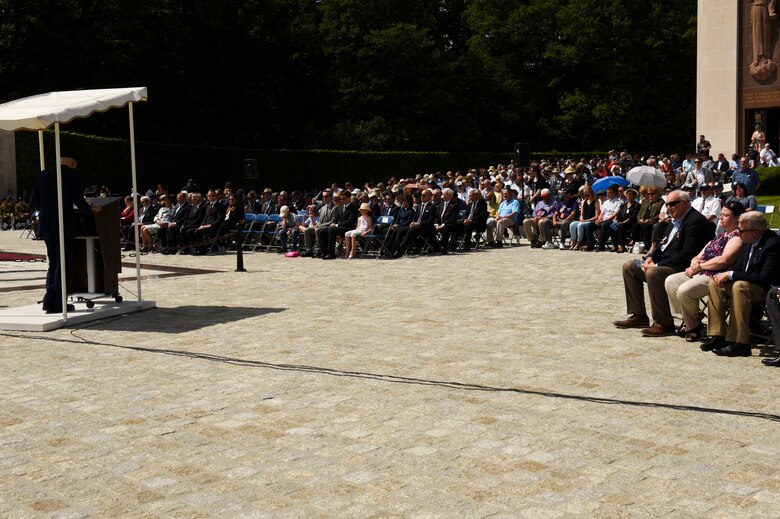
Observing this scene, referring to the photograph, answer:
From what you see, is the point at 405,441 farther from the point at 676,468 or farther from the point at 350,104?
the point at 350,104

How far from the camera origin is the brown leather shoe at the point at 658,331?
1035cm

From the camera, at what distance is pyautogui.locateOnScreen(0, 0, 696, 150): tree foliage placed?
55.8m

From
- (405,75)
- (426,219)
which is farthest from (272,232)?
(405,75)

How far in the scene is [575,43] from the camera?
203 ft

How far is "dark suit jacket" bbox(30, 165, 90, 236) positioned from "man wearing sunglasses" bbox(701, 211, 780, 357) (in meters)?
7.14

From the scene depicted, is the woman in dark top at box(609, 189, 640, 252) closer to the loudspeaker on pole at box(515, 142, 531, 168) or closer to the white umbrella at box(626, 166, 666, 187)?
the white umbrella at box(626, 166, 666, 187)

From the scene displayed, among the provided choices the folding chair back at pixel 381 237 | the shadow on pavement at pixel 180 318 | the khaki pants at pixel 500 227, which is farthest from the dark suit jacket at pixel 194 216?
the shadow on pavement at pixel 180 318

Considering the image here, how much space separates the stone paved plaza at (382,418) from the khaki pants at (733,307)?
0.30 meters

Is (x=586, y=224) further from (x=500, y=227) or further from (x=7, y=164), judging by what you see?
(x=7, y=164)

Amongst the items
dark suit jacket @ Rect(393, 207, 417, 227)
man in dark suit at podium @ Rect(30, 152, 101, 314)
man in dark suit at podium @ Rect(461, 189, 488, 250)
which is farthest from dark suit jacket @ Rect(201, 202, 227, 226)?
man in dark suit at podium @ Rect(30, 152, 101, 314)

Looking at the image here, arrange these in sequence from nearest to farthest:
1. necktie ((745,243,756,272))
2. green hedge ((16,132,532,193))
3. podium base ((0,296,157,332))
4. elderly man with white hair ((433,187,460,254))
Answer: necktie ((745,243,756,272)), podium base ((0,296,157,332)), elderly man with white hair ((433,187,460,254)), green hedge ((16,132,532,193))

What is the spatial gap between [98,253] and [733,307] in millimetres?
7523

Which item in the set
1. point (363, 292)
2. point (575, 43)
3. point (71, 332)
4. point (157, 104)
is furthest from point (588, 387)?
point (575, 43)

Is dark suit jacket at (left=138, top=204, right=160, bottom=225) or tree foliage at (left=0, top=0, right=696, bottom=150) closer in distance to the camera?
dark suit jacket at (left=138, top=204, right=160, bottom=225)
